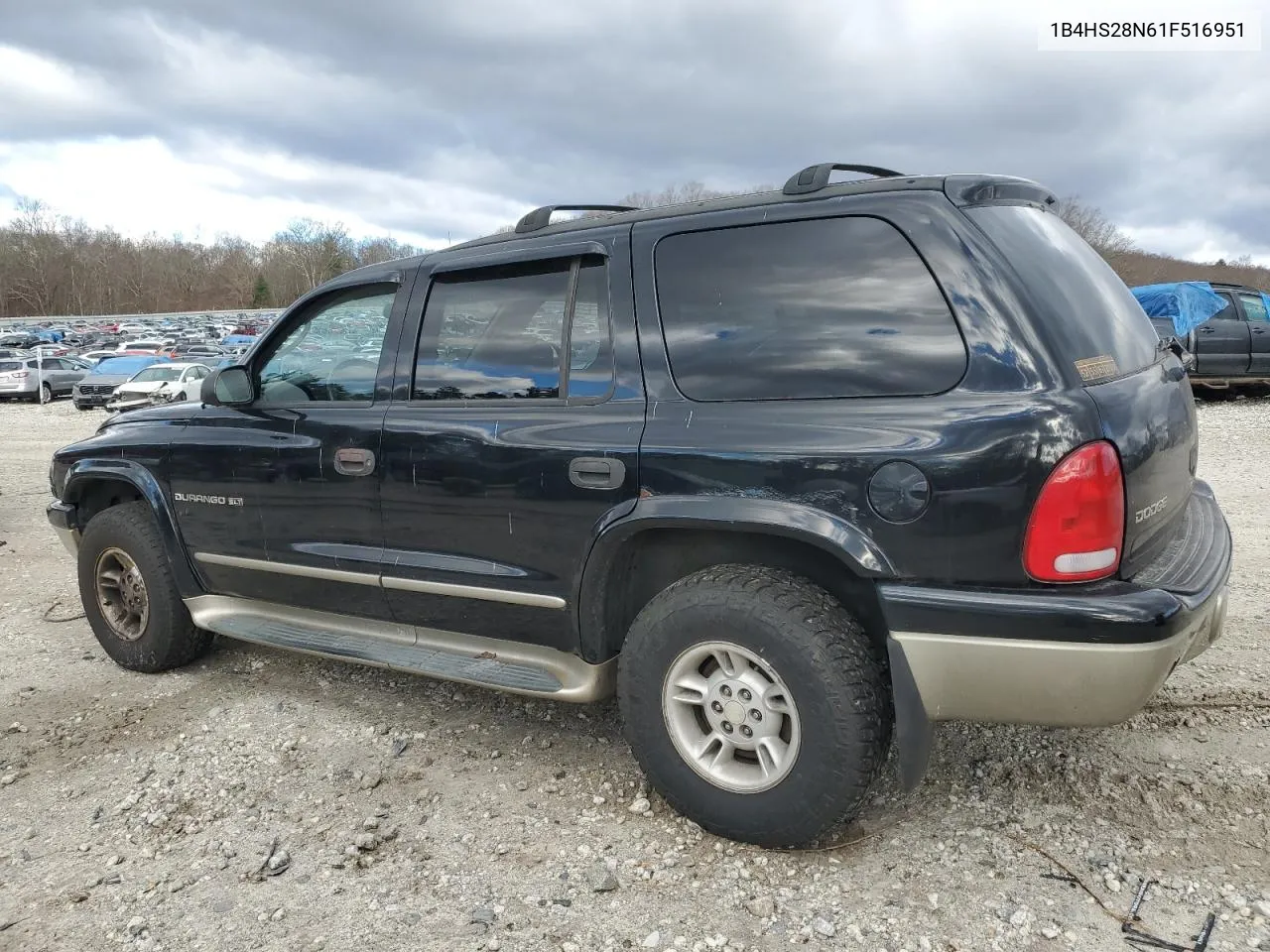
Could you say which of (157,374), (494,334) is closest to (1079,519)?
(494,334)

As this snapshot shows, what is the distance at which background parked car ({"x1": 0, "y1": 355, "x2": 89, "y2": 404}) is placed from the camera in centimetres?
2542

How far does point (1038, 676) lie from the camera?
2248 mm

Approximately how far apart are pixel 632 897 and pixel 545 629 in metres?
0.88

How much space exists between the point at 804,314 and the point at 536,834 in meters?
1.78

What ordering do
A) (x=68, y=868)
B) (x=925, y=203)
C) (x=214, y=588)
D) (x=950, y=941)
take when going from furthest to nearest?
(x=214, y=588) → (x=68, y=868) → (x=925, y=203) → (x=950, y=941)

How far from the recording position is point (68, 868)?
2.73m

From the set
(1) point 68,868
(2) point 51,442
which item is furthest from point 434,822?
(2) point 51,442

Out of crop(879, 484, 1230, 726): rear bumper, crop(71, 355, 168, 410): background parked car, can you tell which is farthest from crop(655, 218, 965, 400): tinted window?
crop(71, 355, 168, 410): background parked car

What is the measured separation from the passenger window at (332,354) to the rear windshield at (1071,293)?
2.17m

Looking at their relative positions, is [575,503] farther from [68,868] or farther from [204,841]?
[68,868]

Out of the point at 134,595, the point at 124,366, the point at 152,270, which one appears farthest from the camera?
the point at 152,270

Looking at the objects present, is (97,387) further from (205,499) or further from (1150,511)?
(1150,511)

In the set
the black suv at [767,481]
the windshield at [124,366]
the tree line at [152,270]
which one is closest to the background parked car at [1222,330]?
the black suv at [767,481]

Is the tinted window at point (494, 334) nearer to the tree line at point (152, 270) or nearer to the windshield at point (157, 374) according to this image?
the windshield at point (157, 374)
